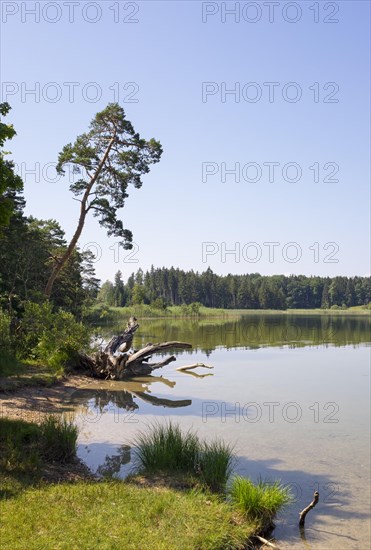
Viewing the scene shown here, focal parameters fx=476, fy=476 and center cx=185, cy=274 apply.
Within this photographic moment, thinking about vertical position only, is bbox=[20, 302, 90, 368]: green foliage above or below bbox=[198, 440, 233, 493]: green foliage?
above

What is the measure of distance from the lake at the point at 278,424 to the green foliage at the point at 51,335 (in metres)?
2.09

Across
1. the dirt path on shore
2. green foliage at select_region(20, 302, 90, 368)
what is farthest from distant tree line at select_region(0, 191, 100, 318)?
the dirt path on shore

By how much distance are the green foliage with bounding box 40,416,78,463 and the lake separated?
61 centimetres

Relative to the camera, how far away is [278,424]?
13609 mm

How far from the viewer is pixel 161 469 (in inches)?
327

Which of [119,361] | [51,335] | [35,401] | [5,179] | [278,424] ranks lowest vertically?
[278,424]

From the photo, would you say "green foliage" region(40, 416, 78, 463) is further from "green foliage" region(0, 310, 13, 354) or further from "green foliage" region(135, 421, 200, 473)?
"green foliage" region(0, 310, 13, 354)

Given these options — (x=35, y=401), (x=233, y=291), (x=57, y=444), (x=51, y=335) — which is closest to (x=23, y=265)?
(x=51, y=335)

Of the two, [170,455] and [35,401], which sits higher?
[170,455]

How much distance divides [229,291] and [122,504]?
14391 cm

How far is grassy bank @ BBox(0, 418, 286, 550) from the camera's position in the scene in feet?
18.9

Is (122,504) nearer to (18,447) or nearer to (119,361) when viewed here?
(18,447)

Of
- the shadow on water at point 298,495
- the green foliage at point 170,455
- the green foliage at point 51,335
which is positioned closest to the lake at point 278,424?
the shadow on water at point 298,495

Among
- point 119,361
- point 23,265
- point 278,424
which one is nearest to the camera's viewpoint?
point 278,424
